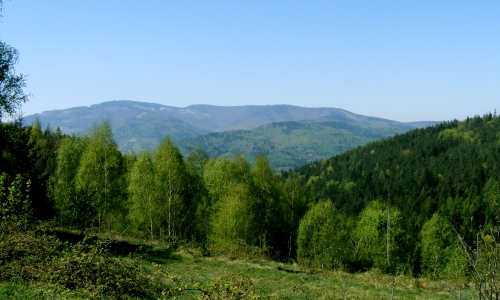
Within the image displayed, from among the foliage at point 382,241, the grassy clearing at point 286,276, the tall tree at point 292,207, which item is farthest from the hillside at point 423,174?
the grassy clearing at point 286,276

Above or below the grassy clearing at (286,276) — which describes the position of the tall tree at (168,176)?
above

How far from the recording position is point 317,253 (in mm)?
47531

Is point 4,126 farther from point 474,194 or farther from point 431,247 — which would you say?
point 474,194

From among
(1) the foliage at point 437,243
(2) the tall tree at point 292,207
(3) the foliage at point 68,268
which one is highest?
(3) the foliage at point 68,268

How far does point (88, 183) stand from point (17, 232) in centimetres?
2373

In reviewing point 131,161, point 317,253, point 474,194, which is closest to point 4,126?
point 131,161

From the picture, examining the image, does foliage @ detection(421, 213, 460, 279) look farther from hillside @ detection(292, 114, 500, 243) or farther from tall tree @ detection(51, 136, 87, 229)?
tall tree @ detection(51, 136, 87, 229)

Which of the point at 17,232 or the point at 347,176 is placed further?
the point at 347,176

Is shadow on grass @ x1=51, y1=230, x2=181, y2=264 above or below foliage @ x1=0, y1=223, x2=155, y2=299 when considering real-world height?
below

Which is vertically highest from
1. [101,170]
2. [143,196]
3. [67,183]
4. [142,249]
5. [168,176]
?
[101,170]

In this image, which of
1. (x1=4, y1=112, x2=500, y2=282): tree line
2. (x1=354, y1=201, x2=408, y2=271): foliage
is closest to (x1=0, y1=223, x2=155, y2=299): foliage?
(x1=4, y1=112, x2=500, y2=282): tree line

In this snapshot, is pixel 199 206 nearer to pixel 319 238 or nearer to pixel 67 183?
pixel 67 183

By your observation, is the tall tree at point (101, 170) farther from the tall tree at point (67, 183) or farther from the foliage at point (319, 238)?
the foliage at point (319, 238)

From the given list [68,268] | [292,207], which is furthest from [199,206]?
Result: [68,268]
